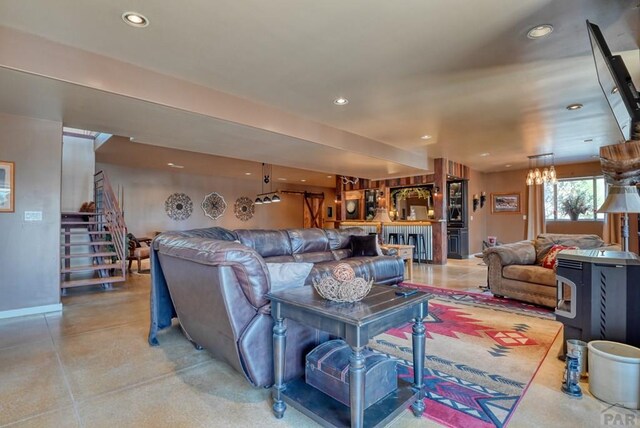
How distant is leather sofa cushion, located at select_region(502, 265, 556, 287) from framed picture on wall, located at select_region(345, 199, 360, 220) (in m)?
6.15

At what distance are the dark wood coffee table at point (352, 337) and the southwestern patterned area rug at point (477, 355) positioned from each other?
0.22 meters

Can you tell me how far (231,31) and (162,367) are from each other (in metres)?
2.72

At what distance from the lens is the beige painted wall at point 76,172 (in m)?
6.10

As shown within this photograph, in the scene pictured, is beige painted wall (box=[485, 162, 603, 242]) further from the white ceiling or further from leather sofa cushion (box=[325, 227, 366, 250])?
leather sofa cushion (box=[325, 227, 366, 250])

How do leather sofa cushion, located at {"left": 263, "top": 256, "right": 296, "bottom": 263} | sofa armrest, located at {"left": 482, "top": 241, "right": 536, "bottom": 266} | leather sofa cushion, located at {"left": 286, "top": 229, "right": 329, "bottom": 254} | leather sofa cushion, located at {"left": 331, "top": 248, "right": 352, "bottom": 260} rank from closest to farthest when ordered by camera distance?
leather sofa cushion, located at {"left": 263, "top": 256, "right": 296, "bottom": 263} < sofa armrest, located at {"left": 482, "top": 241, "right": 536, "bottom": 266} < leather sofa cushion, located at {"left": 286, "top": 229, "right": 329, "bottom": 254} < leather sofa cushion, located at {"left": 331, "top": 248, "right": 352, "bottom": 260}

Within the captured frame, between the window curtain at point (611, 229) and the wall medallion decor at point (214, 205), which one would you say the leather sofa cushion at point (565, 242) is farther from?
the wall medallion decor at point (214, 205)

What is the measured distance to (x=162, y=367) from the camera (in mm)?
2424

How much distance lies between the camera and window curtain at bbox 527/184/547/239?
9.11 m

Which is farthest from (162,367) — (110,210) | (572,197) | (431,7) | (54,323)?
(572,197)

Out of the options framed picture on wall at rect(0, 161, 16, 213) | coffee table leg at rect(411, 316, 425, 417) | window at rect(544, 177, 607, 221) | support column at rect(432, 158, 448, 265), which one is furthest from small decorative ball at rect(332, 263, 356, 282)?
window at rect(544, 177, 607, 221)

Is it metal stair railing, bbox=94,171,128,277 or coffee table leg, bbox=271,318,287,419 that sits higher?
metal stair railing, bbox=94,171,128,277

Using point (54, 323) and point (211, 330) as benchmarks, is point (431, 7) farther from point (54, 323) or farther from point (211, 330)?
point (54, 323)

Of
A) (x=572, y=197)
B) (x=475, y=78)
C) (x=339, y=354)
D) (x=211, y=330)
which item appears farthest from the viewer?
(x=572, y=197)

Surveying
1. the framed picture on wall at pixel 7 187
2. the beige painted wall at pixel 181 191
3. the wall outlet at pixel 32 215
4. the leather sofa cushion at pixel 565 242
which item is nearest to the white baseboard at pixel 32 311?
the wall outlet at pixel 32 215
